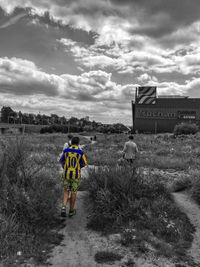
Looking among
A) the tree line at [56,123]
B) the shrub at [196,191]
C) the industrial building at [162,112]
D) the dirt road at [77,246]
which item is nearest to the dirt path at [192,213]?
the shrub at [196,191]

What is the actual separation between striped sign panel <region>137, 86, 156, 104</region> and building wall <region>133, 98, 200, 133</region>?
1.16 m

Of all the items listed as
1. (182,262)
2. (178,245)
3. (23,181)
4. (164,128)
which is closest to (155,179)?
(178,245)

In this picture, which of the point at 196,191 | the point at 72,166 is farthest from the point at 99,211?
the point at 196,191

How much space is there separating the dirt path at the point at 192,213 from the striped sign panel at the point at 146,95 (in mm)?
64371

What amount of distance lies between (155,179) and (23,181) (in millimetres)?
3731

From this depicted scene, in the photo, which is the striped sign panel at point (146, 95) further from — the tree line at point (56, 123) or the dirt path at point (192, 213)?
the dirt path at point (192, 213)

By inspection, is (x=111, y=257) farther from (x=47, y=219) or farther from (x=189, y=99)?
(x=189, y=99)

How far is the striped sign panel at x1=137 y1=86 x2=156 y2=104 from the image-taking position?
230 ft

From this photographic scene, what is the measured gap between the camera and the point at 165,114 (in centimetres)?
6906

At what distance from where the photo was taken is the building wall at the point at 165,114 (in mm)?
68312

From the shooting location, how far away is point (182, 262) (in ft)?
14.1

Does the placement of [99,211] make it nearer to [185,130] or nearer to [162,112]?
[185,130]

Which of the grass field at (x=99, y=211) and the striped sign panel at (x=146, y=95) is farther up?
the striped sign panel at (x=146, y=95)

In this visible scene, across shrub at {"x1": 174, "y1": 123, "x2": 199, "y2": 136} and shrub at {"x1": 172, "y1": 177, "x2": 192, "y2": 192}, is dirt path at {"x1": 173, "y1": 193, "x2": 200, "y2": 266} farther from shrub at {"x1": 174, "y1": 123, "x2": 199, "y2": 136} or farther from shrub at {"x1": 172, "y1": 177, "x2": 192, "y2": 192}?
shrub at {"x1": 174, "y1": 123, "x2": 199, "y2": 136}
